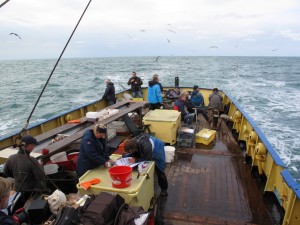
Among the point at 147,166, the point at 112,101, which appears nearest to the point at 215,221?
the point at 147,166

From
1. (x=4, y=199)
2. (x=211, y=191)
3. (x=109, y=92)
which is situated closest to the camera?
(x=4, y=199)

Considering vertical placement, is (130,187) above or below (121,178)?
below

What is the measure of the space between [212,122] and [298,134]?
609 centimetres

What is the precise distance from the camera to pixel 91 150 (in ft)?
12.8

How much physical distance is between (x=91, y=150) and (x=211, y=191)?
2.53 metres

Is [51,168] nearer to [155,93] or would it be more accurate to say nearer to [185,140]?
[185,140]

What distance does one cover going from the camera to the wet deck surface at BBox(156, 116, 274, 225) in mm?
4156

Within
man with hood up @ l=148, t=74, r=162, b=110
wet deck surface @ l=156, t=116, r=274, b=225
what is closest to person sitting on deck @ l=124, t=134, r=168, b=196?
wet deck surface @ l=156, t=116, r=274, b=225

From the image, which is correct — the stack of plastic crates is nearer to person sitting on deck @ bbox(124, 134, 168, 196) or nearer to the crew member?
person sitting on deck @ bbox(124, 134, 168, 196)

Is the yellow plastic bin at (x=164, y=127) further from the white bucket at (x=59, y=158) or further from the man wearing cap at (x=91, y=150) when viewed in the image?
the man wearing cap at (x=91, y=150)

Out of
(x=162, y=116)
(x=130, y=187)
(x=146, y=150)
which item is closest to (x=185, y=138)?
(x=162, y=116)

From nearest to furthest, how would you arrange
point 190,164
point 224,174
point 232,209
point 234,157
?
1. point 232,209
2. point 224,174
3. point 190,164
4. point 234,157

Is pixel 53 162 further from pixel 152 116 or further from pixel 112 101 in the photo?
pixel 112 101

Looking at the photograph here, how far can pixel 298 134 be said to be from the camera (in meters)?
12.2
